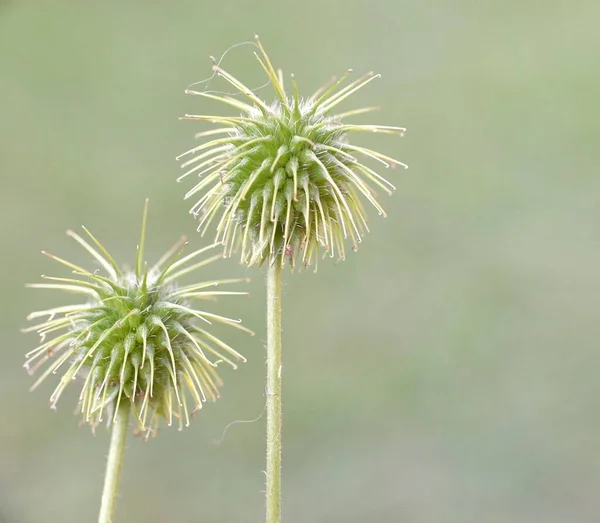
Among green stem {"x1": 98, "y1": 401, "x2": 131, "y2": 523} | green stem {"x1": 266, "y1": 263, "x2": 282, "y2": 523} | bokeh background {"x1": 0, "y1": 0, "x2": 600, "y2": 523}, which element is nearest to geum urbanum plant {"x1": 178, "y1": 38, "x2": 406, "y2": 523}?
green stem {"x1": 266, "y1": 263, "x2": 282, "y2": 523}

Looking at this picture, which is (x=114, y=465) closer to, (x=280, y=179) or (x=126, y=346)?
(x=126, y=346)

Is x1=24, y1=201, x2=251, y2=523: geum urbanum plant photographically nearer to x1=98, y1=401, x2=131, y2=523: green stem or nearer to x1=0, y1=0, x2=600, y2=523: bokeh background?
x1=98, y1=401, x2=131, y2=523: green stem

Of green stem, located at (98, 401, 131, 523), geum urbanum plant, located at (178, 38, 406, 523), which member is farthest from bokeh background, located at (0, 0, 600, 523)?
geum urbanum plant, located at (178, 38, 406, 523)

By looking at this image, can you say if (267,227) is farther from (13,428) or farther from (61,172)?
(61,172)

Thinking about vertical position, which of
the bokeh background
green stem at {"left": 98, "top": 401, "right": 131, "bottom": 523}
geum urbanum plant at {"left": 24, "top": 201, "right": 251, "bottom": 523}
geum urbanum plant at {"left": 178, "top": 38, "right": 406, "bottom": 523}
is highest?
the bokeh background

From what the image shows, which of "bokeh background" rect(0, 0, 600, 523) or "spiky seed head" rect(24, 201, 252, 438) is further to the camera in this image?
"bokeh background" rect(0, 0, 600, 523)

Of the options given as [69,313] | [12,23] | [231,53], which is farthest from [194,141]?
[69,313]

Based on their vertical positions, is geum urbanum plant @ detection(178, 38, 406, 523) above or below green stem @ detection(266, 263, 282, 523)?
above
